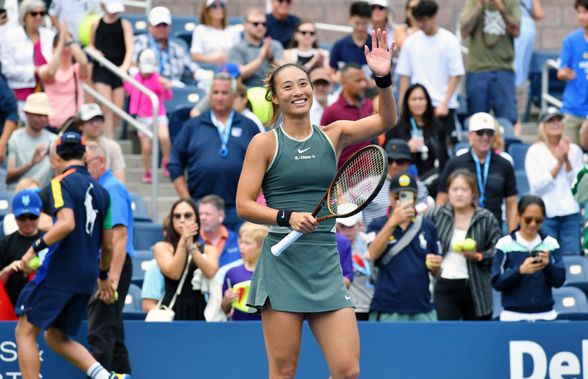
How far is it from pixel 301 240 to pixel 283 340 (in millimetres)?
478

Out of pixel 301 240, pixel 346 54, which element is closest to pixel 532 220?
pixel 301 240

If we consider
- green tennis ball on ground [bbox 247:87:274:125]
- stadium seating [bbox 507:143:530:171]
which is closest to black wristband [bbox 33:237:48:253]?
green tennis ball on ground [bbox 247:87:274:125]

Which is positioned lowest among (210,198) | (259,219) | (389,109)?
(210,198)

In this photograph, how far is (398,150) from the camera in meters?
10.3

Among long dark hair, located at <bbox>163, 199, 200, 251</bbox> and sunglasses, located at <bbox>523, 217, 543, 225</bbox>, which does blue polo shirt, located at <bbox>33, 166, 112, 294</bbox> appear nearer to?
long dark hair, located at <bbox>163, 199, 200, 251</bbox>

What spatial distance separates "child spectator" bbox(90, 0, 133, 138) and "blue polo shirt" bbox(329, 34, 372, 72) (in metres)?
1.93

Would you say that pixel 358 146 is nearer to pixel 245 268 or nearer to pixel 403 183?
pixel 403 183

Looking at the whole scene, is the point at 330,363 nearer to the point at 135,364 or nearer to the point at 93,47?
the point at 135,364

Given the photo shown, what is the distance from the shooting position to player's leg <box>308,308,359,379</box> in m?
6.37

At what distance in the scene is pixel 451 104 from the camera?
12086 millimetres

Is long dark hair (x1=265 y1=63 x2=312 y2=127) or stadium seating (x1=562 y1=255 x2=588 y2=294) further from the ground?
long dark hair (x1=265 y1=63 x2=312 y2=127)

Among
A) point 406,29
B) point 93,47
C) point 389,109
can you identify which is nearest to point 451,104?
point 406,29

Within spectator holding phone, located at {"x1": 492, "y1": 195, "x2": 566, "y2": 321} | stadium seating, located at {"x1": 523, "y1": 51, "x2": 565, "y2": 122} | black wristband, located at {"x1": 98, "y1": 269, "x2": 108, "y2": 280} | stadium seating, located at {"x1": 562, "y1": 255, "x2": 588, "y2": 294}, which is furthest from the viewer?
stadium seating, located at {"x1": 523, "y1": 51, "x2": 565, "y2": 122}

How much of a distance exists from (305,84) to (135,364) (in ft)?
10.3
